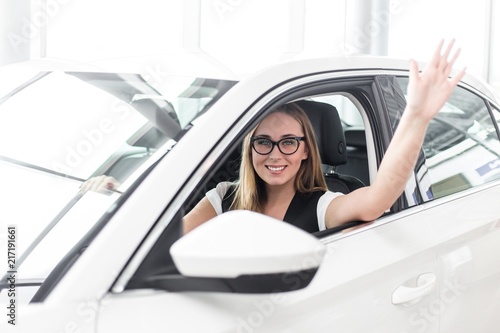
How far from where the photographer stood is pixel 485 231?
6.50ft

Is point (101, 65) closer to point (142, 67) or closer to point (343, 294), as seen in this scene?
point (142, 67)

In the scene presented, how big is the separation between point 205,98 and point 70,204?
14.8 inches

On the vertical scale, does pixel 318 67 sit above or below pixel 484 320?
above

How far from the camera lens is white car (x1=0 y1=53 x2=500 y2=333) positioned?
117 cm

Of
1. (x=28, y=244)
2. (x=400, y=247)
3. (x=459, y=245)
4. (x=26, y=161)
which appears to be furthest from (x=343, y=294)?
(x=26, y=161)

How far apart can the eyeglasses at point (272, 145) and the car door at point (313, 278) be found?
0.72 feet
